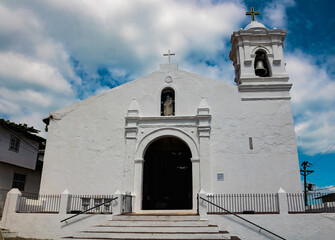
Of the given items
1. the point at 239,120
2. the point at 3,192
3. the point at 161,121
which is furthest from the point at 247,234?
the point at 3,192

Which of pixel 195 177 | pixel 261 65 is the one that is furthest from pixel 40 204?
pixel 261 65

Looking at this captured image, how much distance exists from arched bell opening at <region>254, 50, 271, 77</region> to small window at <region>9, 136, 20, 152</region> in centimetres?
1458

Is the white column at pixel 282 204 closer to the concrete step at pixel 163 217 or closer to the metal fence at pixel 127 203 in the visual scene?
the concrete step at pixel 163 217

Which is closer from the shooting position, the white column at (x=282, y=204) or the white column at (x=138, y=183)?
the white column at (x=282, y=204)

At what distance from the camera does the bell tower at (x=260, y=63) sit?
14805 mm

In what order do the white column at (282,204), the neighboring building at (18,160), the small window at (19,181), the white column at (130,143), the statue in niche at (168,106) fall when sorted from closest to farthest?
the white column at (282,204) → the white column at (130,143) → the statue in niche at (168,106) → the neighboring building at (18,160) → the small window at (19,181)

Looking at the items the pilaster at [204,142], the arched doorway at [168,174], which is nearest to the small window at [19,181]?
the arched doorway at [168,174]

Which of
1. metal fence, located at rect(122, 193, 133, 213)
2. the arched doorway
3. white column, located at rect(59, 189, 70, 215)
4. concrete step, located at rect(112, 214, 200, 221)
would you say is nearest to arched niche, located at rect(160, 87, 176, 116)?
the arched doorway

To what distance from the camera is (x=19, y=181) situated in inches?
748

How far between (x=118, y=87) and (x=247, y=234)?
9.01 metres

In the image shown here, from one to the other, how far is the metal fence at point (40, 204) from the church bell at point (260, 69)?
1139 cm

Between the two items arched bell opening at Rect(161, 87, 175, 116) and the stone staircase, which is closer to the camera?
the stone staircase

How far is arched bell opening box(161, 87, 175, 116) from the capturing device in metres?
15.1

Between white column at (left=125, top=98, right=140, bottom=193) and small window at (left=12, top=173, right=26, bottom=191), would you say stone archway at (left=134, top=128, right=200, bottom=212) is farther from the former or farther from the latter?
small window at (left=12, top=173, right=26, bottom=191)
